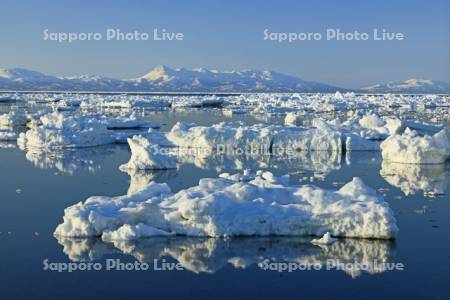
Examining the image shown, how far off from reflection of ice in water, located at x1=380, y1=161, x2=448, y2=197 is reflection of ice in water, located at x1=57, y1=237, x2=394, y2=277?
4360mm

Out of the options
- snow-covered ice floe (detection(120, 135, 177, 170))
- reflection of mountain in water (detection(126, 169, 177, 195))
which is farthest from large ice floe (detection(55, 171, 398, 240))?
snow-covered ice floe (detection(120, 135, 177, 170))

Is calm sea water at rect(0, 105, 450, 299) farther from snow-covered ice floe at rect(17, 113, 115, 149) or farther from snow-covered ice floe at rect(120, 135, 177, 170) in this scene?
snow-covered ice floe at rect(17, 113, 115, 149)

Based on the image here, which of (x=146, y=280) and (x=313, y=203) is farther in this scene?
(x=313, y=203)

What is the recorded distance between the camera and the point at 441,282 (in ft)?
23.7

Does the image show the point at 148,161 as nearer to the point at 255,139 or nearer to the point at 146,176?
the point at 146,176

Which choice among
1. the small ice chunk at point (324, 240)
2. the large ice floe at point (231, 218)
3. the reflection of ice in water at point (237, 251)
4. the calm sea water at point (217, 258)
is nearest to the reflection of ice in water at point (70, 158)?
the calm sea water at point (217, 258)

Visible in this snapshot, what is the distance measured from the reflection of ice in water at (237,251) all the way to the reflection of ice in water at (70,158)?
687cm

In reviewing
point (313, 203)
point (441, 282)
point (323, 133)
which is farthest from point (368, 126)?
point (441, 282)

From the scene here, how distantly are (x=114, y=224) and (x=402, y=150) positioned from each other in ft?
33.3

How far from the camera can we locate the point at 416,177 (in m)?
14.5

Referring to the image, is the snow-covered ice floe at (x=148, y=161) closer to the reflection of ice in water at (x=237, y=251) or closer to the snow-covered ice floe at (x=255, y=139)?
the snow-covered ice floe at (x=255, y=139)

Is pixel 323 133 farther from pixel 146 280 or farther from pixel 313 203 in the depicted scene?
pixel 146 280

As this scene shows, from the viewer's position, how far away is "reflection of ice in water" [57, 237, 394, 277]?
7909 mm

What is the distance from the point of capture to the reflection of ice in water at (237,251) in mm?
7909
